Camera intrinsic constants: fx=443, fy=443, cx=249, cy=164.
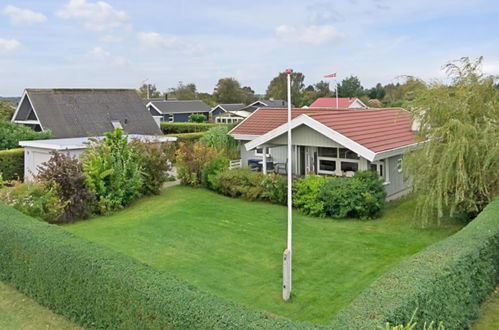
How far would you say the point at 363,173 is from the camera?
1493 cm

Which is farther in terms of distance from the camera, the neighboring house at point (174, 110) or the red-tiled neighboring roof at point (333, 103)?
the neighboring house at point (174, 110)

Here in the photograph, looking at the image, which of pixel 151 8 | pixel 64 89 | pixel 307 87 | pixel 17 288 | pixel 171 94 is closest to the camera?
pixel 17 288

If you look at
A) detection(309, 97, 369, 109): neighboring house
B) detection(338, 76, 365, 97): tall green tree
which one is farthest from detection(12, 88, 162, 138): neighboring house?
detection(338, 76, 365, 97): tall green tree

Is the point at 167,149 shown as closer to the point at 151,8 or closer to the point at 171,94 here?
the point at 151,8

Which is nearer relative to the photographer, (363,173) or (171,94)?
(363,173)

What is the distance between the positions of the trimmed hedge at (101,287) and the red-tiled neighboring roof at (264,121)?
13.4m

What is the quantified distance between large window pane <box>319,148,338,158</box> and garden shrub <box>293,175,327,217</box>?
6.52ft

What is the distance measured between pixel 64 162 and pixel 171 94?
85.5 m

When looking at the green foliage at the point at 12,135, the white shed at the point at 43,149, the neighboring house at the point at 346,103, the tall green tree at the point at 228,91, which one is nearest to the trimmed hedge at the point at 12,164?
the white shed at the point at 43,149

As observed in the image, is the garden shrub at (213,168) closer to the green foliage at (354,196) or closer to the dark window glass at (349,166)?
the dark window glass at (349,166)

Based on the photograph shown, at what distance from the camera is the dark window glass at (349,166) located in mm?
16656

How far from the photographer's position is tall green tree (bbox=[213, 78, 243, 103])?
90062mm

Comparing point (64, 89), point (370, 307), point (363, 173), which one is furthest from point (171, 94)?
point (370, 307)

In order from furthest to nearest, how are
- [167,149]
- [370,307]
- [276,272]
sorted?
[167,149]
[276,272]
[370,307]
